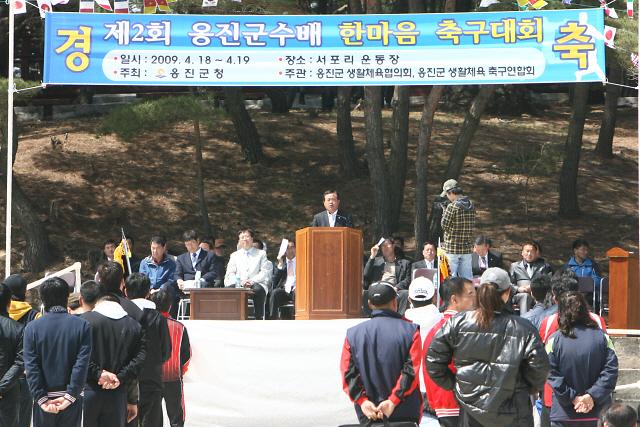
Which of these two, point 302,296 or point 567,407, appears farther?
point 302,296

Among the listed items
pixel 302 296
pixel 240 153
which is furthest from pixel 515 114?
pixel 302 296

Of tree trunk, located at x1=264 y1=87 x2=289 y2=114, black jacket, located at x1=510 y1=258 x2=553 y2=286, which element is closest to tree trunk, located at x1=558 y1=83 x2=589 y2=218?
black jacket, located at x1=510 y1=258 x2=553 y2=286

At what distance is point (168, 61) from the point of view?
40.8 feet

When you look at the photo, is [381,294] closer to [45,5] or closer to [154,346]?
[154,346]

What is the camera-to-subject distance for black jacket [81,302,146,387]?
300 inches

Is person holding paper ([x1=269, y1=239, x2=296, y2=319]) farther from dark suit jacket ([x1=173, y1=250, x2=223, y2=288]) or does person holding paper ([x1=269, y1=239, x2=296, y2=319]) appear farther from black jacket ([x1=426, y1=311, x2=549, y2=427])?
black jacket ([x1=426, y1=311, x2=549, y2=427])

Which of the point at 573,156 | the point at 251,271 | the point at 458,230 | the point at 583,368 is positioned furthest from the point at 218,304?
the point at 573,156

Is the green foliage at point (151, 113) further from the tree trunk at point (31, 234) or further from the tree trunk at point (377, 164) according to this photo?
the tree trunk at point (377, 164)

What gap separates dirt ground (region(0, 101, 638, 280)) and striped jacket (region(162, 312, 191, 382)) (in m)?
10.8

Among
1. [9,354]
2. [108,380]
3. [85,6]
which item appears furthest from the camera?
[85,6]

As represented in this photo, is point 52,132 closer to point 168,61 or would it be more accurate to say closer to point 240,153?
point 240,153

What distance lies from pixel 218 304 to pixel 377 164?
7.12 m

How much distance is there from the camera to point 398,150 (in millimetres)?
19391

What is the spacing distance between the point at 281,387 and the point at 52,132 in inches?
600
